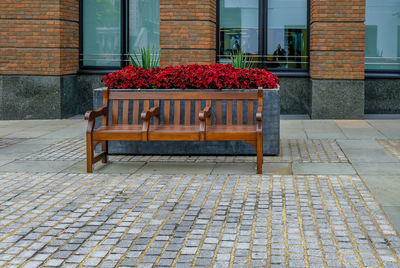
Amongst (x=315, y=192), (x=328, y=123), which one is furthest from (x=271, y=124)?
(x=328, y=123)

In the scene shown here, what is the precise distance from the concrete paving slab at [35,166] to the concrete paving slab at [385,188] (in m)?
3.71

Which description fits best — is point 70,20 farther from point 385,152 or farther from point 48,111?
point 385,152

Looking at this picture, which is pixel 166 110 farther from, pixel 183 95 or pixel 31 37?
pixel 31 37

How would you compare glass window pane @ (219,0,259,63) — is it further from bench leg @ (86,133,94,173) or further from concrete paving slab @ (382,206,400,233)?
concrete paving slab @ (382,206,400,233)

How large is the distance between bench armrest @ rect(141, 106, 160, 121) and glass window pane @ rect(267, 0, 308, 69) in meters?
7.15

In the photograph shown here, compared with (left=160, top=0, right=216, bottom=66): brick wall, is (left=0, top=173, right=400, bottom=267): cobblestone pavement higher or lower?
lower

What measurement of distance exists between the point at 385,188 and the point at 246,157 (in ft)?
8.46

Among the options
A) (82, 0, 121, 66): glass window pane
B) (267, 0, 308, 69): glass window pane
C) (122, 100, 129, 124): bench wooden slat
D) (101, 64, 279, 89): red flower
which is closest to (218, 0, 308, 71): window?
(267, 0, 308, 69): glass window pane

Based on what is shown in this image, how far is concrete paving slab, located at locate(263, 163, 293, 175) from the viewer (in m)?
7.75

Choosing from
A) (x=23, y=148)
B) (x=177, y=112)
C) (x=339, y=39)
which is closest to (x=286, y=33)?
(x=339, y=39)

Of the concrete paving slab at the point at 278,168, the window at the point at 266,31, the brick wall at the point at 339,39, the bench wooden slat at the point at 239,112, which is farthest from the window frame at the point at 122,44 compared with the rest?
the concrete paving slab at the point at 278,168

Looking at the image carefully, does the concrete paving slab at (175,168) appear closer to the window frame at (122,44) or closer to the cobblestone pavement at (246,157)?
the cobblestone pavement at (246,157)

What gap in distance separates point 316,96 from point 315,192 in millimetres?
7605

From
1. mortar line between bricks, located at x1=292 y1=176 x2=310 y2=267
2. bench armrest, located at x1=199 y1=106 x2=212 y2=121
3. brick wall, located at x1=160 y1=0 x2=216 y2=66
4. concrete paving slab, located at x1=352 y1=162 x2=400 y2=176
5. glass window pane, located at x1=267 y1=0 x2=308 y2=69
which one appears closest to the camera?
mortar line between bricks, located at x1=292 y1=176 x2=310 y2=267
